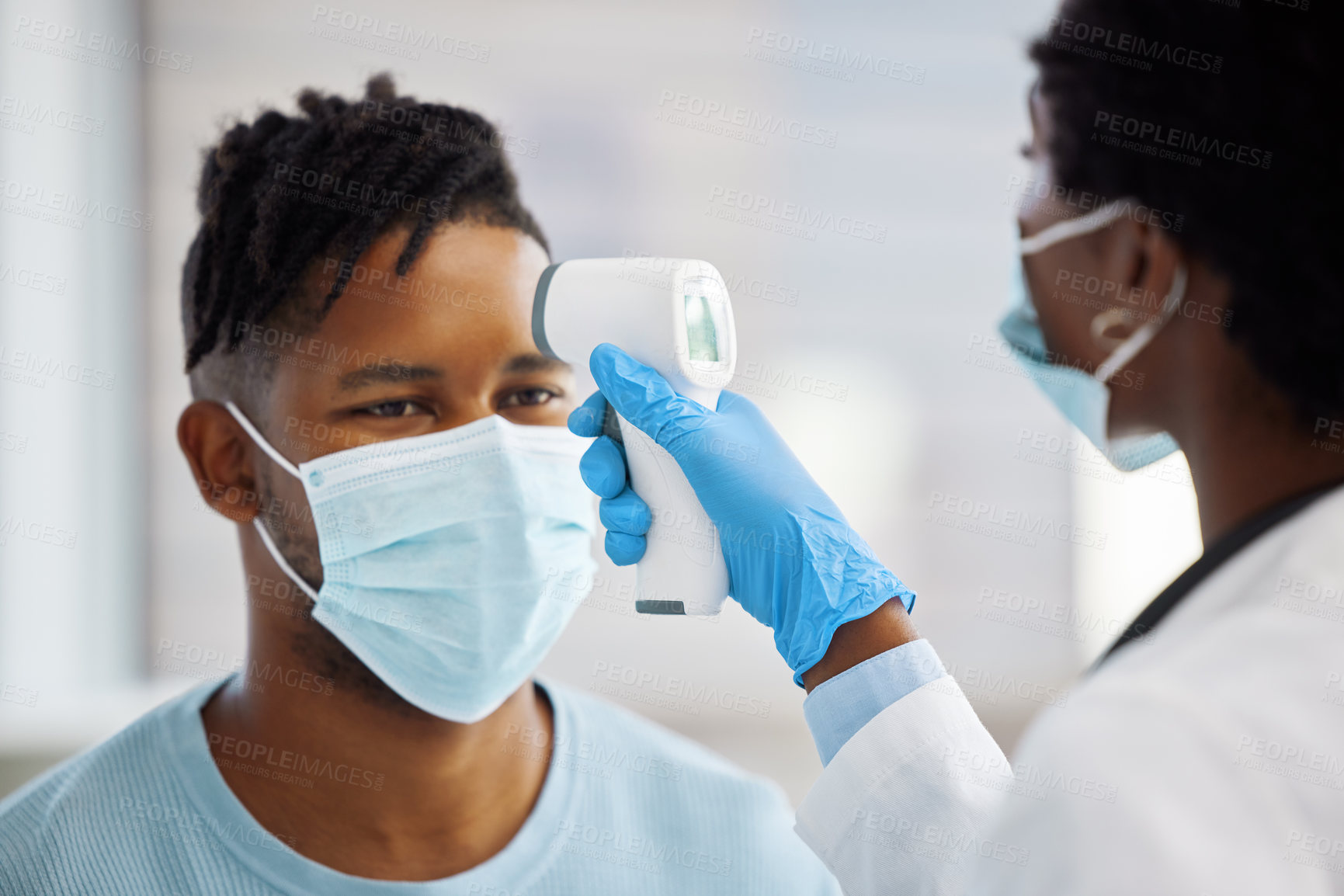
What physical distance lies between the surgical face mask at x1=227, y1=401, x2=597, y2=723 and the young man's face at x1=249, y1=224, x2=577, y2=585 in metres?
0.03

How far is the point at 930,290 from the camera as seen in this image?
8.88ft

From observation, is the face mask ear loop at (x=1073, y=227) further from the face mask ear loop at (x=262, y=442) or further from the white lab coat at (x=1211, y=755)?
the face mask ear loop at (x=262, y=442)

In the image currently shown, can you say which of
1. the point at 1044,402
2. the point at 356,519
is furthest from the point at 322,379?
the point at 1044,402

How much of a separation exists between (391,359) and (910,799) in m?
0.86

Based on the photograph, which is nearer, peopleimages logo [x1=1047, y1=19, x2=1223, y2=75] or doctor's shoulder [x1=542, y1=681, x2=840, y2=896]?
peopleimages logo [x1=1047, y1=19, x2=1223, y2=75]

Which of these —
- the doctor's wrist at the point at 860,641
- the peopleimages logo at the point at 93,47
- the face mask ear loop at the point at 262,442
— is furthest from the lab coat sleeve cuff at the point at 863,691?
the peopleimages logo at the point at 93,47

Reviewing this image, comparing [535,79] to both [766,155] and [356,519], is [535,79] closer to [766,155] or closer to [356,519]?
[766,155]

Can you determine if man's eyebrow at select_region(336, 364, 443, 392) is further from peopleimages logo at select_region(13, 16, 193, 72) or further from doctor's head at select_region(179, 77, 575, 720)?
peopleimages logo at select_region(13, 16, 193, 72)

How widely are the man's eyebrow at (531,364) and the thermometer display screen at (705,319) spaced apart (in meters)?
0.22

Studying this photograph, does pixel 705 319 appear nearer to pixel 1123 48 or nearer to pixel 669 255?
pixel 1123 48

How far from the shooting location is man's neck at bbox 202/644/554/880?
4.44 ft

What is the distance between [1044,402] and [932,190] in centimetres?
66

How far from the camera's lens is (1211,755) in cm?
64

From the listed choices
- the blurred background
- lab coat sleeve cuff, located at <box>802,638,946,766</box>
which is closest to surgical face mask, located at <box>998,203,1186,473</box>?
lab coat sleeve cuff, located at <box>802,638,946,766</box>
